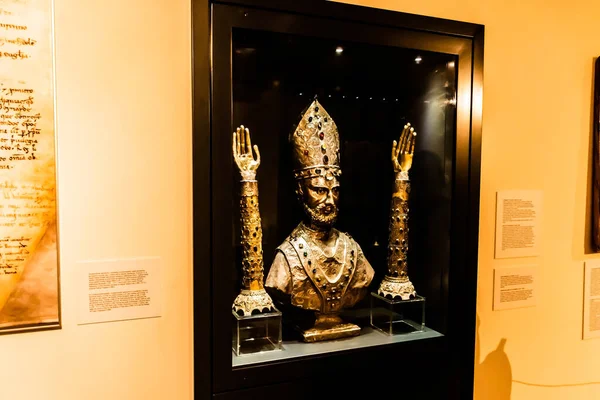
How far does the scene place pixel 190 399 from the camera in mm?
1238

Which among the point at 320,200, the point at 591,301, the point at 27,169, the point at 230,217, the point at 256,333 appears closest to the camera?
the point at 27,169

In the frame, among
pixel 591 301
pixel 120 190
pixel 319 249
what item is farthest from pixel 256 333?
pixel 591 301

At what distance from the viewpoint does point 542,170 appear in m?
1.69

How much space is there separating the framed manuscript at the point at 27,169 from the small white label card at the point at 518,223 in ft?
4.46

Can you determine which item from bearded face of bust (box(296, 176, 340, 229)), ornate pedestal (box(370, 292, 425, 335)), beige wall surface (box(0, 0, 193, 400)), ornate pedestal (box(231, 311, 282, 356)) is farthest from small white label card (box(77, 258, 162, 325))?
ornate pedestal (box(370, 292, 425, 335))

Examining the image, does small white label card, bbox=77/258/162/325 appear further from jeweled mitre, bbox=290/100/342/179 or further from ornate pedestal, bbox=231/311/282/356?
jeweled mitre, bbox=290/100/342/179

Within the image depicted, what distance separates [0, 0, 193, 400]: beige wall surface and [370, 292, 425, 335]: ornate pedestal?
65cm

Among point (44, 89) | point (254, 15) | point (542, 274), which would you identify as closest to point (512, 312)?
point (542, 274)

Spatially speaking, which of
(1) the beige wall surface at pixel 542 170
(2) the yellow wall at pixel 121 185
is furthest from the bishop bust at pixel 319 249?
(1) the beige wall surface at pixel 542 170

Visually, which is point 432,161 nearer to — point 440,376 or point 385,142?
point 385,142

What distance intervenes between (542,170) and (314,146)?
0.85 metres

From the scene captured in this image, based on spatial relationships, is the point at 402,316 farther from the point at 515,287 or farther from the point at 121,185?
the point at 121,185

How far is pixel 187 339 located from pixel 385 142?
93cm

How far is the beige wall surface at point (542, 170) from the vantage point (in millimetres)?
1597
